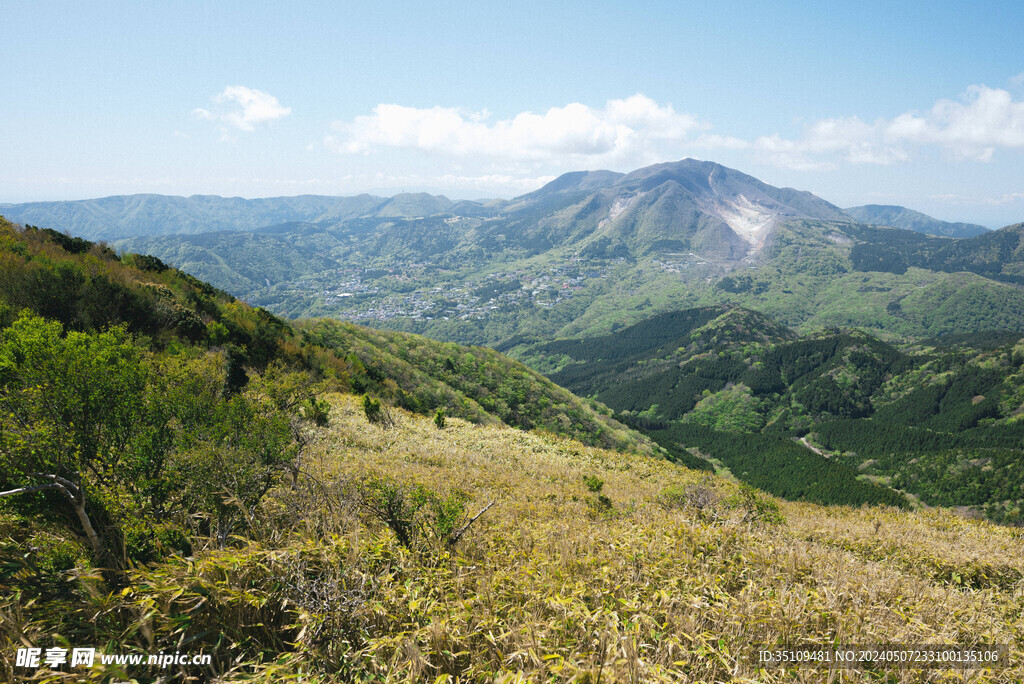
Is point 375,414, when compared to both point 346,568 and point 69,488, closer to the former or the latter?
point 69,488

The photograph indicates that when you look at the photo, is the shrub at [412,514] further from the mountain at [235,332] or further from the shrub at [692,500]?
the shrub at [692,500]

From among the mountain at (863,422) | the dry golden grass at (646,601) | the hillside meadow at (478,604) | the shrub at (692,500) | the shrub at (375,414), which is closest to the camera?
the hillside meadow at (478,604)

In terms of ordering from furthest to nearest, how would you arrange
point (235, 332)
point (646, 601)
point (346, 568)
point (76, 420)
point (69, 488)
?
point (235, 332) → point (76, 420) → point (69, 488) → point (646, 601) → point (346, 568)

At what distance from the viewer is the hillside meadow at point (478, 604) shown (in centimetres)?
344

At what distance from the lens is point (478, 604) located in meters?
4.45

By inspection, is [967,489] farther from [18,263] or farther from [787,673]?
[18,263]

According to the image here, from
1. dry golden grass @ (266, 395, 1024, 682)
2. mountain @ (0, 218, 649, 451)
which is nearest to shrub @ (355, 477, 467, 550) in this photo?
dry golden grass @ (266, 395, 1024, 682)

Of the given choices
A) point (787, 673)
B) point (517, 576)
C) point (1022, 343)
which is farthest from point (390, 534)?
point (1022, 343)

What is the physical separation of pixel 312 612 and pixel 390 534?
183cm

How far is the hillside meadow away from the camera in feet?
11.3
